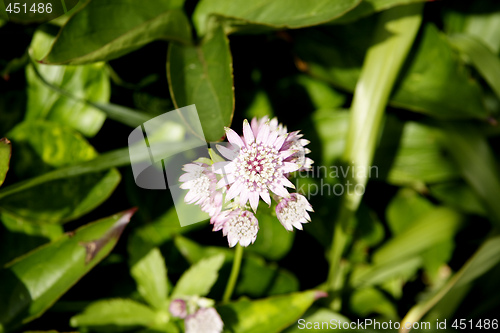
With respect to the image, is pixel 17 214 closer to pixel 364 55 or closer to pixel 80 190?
pixel 80 190

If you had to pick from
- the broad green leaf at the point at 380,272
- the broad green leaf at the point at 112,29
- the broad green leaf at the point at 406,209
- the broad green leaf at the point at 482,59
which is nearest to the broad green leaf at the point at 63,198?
the broad green leaf at the point at 112,29

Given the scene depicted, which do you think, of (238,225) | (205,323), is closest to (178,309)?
(205,323)

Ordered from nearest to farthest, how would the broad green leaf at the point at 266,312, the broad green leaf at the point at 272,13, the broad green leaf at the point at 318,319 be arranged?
the broad green leaf at the point at 272,13 < the broad green leaf at the point at 266,312 < the broad green leaf at the point at 318,319

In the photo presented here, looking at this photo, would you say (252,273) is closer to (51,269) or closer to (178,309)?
(178,309)

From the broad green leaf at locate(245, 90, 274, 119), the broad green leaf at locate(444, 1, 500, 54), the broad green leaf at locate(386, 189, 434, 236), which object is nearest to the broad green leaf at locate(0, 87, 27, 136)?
the broad green leaf at locate(245, 90, 274, 119)

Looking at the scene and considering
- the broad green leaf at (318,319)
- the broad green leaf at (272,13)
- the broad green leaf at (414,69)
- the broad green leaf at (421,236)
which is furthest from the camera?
the broad green leaf at (421,236)

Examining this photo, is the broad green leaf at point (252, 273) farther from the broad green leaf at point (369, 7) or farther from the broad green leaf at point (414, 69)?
the broad green leaf at point (369, 7)
